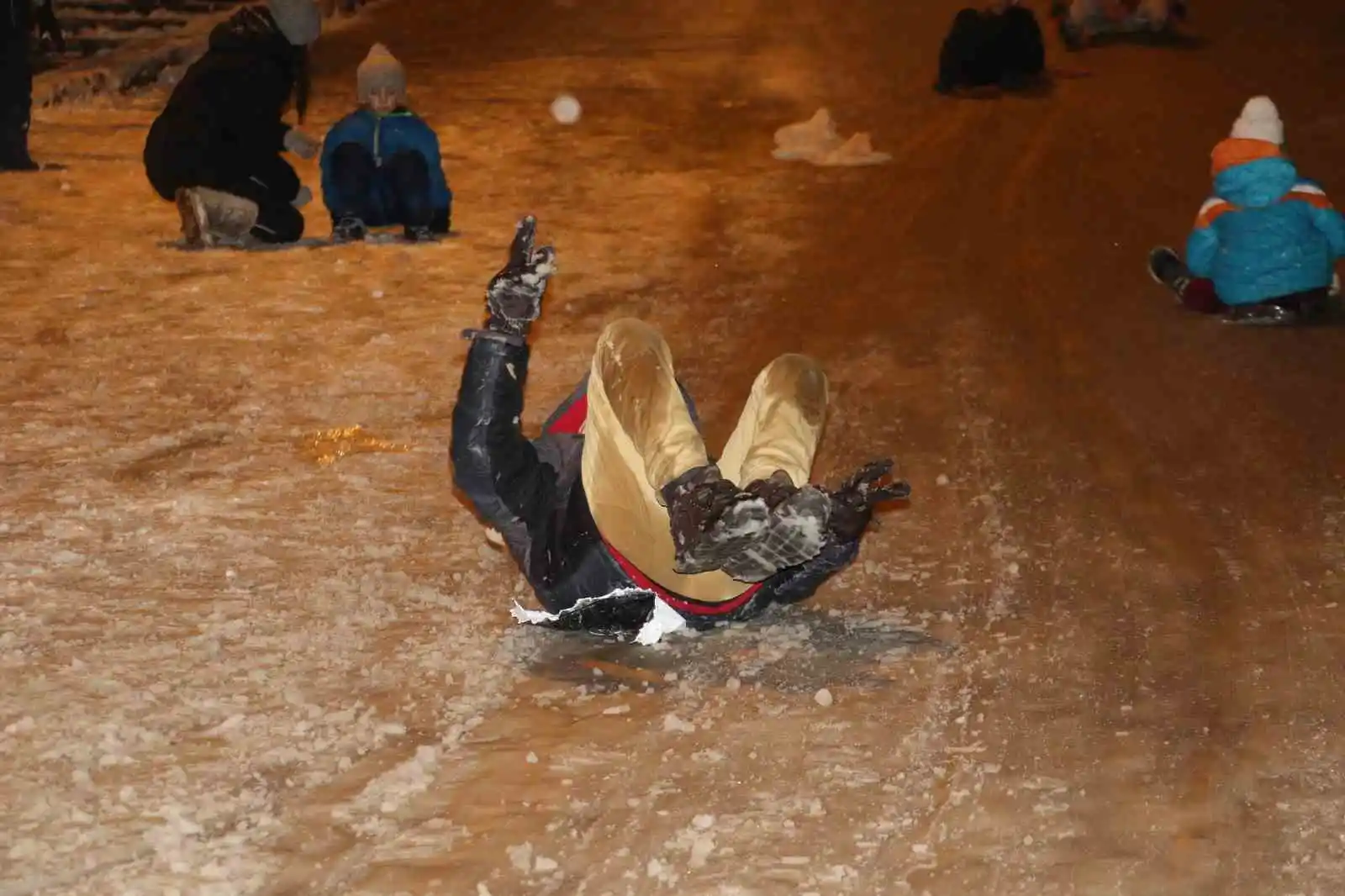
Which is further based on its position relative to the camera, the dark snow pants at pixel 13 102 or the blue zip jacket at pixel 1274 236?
the dark snow pants at pixel 13 102

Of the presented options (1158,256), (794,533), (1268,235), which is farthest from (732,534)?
(1158,256)

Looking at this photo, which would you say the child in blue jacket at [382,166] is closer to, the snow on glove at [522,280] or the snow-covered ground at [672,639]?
the snow-covered ground at [672,639]

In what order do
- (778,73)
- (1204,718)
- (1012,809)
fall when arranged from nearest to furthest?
(1012,809), (1204,718), (778,73)

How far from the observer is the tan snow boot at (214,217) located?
8.12 meters

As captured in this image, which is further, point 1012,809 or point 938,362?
point 938,362

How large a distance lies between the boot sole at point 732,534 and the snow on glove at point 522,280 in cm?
69

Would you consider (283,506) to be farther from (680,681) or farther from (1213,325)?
(1213,325)

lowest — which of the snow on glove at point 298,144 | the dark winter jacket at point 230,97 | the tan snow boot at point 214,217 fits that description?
the tan snow boot at point 214,217

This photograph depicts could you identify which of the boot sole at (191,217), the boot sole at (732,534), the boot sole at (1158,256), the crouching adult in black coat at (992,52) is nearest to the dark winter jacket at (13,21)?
the boot sole at (191,217)

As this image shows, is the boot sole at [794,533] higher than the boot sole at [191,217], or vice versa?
the boot sole at [794,533]

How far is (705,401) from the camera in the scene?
6078 millimetres

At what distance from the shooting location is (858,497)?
140 inches

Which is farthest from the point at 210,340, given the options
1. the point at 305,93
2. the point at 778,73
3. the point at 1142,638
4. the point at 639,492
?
the point at 778,73

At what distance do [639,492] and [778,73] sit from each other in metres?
11.1
